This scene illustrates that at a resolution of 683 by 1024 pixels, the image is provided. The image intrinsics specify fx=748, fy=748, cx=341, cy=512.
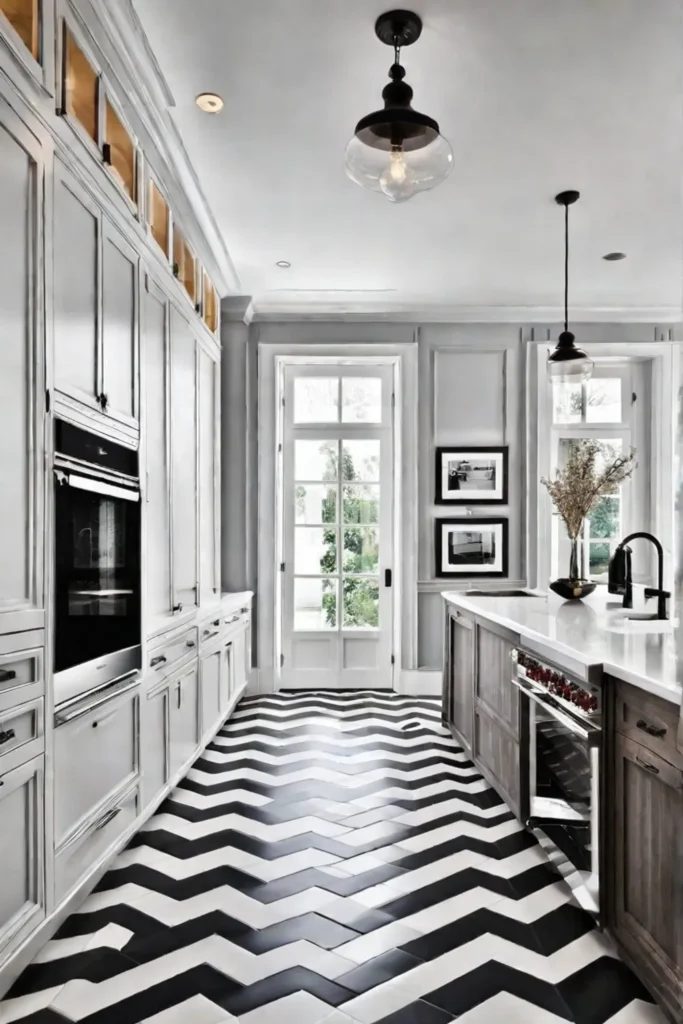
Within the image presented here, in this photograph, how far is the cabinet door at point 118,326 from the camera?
2521 mm

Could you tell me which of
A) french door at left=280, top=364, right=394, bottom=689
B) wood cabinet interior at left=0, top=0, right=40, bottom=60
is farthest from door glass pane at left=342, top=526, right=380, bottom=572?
wood cabinet interior at left=0, top=0, right=40, bottom=60

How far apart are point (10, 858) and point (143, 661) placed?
108cm

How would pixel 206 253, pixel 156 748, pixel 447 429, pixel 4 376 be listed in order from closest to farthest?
pixel 4 376 → pixel 156 748 → pixel 206 253 → pixel 447 429

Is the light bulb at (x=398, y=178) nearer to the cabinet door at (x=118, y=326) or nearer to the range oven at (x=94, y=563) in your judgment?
the cabinet door at (x=118, y=326)

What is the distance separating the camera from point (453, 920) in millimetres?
2303

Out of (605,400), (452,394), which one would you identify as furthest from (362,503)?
(605,400)

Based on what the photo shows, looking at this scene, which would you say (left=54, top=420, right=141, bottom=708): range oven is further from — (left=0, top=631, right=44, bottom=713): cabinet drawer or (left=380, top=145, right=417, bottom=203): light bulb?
(left=380, top=145, right=417, bottom=203): light bulb

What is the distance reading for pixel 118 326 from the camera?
2.66 metres

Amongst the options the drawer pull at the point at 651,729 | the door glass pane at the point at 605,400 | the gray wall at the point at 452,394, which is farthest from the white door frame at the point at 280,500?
the drawer pull at the point at 651,729

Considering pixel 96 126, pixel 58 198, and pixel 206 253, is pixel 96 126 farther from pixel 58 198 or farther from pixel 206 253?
pixel 206 253

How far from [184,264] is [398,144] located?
1904mm

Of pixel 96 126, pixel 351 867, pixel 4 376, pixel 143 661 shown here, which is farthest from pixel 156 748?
pixel 96 126

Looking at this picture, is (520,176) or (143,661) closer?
(143,661)

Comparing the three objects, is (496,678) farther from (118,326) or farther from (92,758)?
(118,326)
